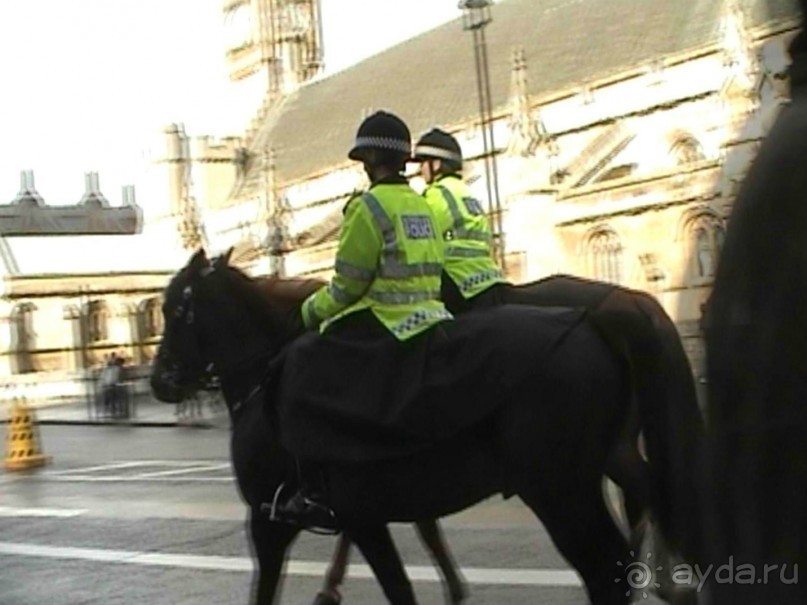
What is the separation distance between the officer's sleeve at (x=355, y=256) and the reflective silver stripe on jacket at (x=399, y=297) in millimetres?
56

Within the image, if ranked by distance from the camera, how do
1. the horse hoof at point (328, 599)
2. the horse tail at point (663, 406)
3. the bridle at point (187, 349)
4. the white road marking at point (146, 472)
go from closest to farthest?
the horse tail at point (663, 406) → the bridle at point (187, 349) → the horse hoof at point (328, 599) → the white road marking at point (146, 472)

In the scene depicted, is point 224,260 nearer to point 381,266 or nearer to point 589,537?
point 381,266

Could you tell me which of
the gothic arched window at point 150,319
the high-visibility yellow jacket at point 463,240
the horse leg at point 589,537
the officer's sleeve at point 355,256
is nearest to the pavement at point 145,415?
the gothic arched window at point 150,319

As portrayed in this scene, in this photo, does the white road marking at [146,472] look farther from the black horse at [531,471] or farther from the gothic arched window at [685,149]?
the gothic arched window at [685,149]

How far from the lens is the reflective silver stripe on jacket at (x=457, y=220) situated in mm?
6664

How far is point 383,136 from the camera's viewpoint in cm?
535

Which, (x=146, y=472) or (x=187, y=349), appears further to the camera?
(x=146, y=472)

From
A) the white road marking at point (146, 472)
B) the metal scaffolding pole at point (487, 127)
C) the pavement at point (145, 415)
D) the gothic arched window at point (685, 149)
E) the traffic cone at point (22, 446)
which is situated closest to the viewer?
the white road marking at point (146, 472)

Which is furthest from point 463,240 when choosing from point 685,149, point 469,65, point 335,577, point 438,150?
point 469,65

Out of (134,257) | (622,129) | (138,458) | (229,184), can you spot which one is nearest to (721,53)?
(622,129)

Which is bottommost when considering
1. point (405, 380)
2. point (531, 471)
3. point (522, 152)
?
point (531, 471)

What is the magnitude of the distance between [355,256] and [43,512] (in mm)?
8565

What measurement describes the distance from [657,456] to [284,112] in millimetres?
74791

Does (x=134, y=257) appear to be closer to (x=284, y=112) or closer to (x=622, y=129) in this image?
(x=284, y=112)
